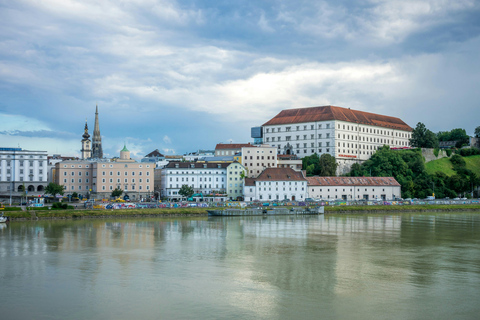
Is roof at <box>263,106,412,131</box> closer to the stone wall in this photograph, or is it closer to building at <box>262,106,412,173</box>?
building at <box>262,106,412,173</box>

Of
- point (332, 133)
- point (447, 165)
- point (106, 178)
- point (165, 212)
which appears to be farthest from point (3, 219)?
point (447, 165)

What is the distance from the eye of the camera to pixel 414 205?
65.5m

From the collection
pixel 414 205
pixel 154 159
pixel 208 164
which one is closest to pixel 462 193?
pixel 414 205

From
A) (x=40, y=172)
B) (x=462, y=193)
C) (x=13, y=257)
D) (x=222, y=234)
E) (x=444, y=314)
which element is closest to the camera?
(x=444, y=314)

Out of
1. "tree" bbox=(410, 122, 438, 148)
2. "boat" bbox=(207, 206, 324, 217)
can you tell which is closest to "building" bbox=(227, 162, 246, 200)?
"boat" bbox=(207, 206, 324, 217)

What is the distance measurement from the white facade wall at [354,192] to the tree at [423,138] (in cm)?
2170

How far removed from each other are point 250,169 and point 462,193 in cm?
3232

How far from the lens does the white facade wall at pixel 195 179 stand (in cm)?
7219

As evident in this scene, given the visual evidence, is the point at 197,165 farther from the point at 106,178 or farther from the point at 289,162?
the point at 289,162

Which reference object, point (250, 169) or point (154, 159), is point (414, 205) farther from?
point (154, 159)

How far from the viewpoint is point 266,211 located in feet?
189

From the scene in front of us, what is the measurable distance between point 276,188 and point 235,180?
7.05 metres

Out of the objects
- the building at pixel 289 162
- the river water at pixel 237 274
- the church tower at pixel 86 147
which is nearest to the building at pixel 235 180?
the building at pixel 289 162

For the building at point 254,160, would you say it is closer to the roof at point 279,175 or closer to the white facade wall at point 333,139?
the roof at point 279,175
